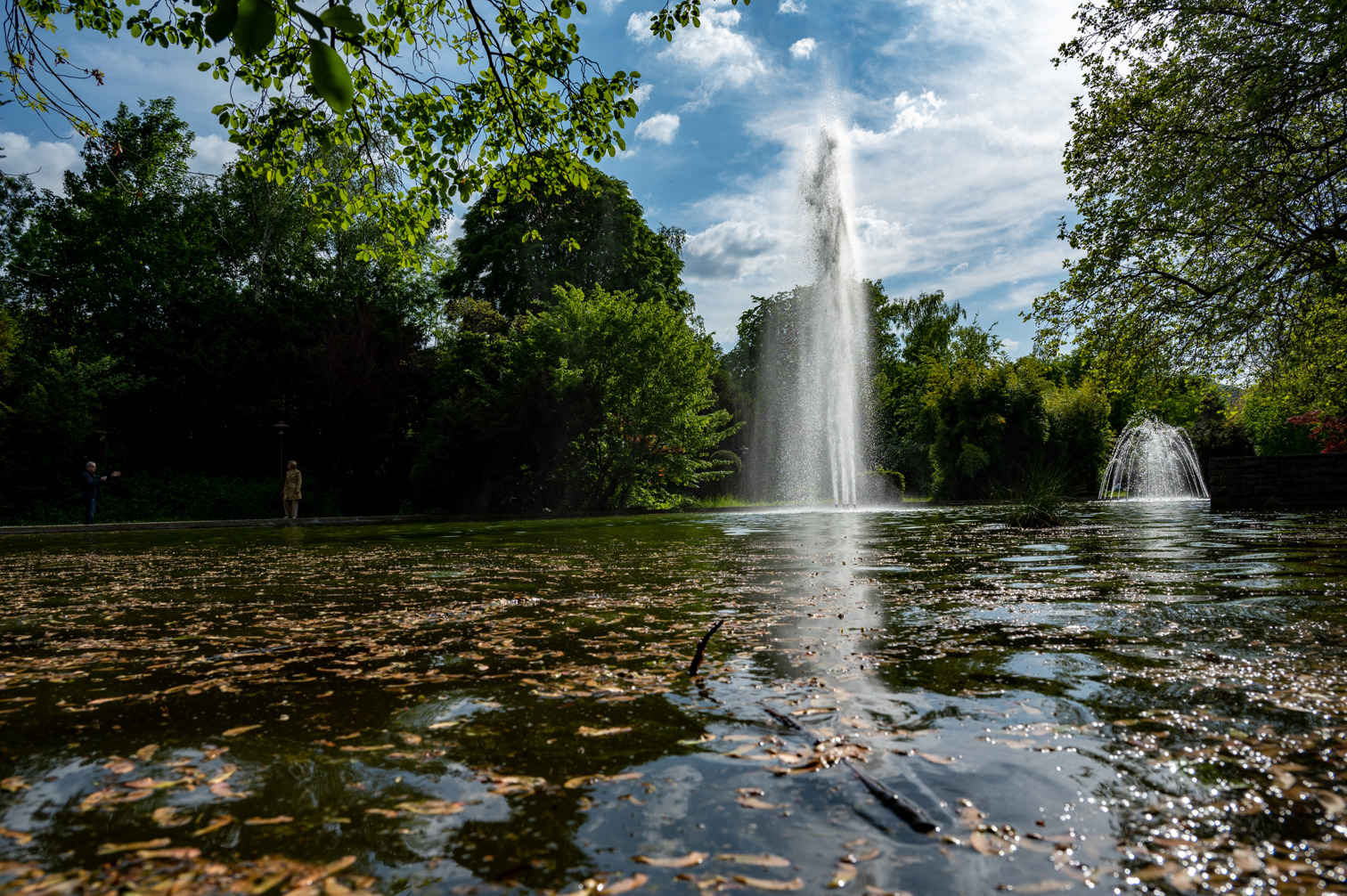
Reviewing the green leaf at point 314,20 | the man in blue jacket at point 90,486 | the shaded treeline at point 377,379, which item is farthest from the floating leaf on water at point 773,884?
the man in blue jacket at point 90,486

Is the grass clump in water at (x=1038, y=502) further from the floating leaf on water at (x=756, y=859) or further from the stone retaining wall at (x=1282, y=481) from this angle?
the floating leaf on water at (x=756, y=859)

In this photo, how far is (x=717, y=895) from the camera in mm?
1417

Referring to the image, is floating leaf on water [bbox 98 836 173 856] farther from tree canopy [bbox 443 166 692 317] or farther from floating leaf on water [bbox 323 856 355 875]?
tree canopy [bbox 443 166 692 317]

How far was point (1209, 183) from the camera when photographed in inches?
513

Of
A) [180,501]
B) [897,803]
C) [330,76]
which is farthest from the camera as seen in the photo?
[180,501]

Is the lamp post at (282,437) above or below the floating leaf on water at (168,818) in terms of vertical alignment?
above

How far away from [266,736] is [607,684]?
1.25m

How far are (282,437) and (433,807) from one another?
1090 inches

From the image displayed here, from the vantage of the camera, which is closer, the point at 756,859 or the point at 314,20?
the point at 756,859

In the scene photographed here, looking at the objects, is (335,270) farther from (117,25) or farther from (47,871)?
(47,871)

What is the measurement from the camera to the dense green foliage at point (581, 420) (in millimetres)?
24188

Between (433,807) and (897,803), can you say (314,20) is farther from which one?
(897,803)

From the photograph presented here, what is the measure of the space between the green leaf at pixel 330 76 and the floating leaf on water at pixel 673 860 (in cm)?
194

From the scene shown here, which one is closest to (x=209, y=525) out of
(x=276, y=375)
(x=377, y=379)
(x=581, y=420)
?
(x=377, y=379)
